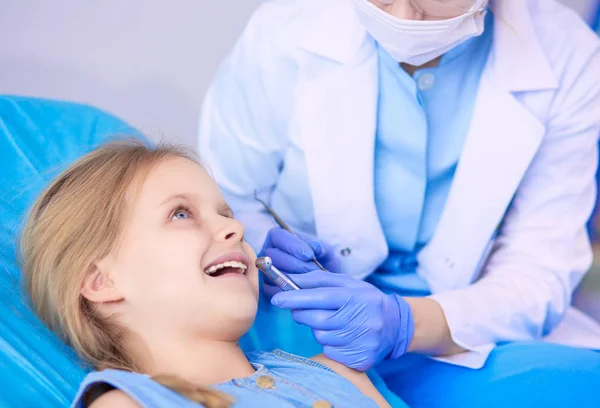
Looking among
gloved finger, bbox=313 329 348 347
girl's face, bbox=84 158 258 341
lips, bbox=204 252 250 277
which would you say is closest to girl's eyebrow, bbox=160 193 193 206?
girl's face, bbox=84 158 258 341

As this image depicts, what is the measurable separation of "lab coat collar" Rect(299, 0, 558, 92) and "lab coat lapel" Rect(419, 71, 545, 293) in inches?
1.5

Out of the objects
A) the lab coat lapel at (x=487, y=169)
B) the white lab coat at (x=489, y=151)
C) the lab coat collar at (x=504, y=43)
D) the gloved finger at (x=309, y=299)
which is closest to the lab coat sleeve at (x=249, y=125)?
the white lab coat at (x=489, y=151)

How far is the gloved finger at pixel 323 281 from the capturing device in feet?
4.02

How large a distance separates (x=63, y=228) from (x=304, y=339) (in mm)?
584

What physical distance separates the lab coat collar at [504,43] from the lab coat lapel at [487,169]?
0.13ft

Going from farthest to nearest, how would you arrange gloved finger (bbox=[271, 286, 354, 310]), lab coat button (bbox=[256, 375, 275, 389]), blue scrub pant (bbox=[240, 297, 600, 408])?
blue scrub pant (bbox=[240, 297, 600, 408]) < gloved finger (bbox=[271, 286, 354, 310]) < lab coat button (bbox=[256, 375, 275, 389])

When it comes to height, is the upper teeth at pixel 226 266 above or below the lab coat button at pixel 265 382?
above

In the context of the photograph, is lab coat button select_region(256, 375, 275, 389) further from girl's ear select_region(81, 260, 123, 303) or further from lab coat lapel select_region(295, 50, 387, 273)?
lab coat lapel select_region(295, 50, 387, 273)

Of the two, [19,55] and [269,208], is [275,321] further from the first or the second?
[19,55]

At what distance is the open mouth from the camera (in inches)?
43.4

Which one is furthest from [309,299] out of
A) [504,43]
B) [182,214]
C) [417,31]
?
[504,43]

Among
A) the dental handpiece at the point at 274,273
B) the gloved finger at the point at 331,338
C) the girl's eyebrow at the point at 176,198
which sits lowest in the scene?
the gloved finger at the point at 331,338

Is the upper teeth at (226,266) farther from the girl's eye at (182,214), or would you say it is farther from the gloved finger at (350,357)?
the gloved finger at (350,357)

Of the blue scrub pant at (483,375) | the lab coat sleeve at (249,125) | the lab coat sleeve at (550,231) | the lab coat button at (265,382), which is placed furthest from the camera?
the lab coat sleeve at (249,125)
